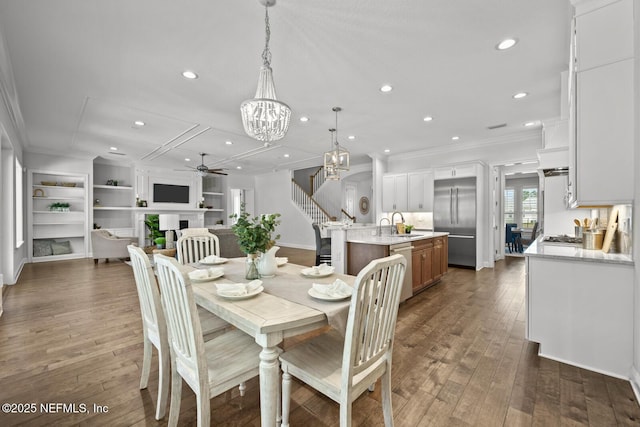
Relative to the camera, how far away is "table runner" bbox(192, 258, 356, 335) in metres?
1.40

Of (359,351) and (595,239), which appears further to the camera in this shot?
(595,239)

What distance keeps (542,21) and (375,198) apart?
5.13m

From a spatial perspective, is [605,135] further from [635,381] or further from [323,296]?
[323,296]

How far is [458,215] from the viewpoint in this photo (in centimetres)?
597

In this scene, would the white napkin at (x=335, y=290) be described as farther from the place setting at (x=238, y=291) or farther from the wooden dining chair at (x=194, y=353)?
the wooden dining chair at (x=194, y=353)

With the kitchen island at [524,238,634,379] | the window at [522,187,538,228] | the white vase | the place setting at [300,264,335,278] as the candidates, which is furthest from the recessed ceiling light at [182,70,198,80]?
the window at [522,187,538,228]

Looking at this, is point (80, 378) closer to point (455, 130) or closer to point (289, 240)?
point (455, 130)

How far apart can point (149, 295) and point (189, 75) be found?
2624 mm

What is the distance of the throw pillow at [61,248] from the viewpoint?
706 cm

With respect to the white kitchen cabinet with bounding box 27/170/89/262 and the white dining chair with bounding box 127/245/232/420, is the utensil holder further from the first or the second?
the white kitchen cabinet with bounding box 27/170/89/262

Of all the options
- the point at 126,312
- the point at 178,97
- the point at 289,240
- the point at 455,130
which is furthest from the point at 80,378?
the point at 289,240

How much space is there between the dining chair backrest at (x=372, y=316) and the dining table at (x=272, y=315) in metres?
0.16

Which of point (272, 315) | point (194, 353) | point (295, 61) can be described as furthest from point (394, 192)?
point (194, 353)

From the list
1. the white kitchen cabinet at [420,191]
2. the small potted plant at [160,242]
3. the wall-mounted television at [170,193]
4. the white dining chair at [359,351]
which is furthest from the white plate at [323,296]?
the wall-mounted television at [170,193]
